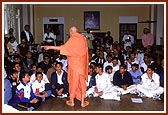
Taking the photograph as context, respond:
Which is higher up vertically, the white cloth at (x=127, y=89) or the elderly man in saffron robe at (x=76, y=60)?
the elderly man in saffron robe at (x=76, y=60)

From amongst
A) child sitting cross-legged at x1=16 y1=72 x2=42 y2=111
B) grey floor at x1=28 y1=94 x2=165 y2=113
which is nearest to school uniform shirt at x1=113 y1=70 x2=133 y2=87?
grey floor at x1=28 y1=94 x2=165 y2=113

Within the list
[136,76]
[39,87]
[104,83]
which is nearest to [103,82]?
[104,83]

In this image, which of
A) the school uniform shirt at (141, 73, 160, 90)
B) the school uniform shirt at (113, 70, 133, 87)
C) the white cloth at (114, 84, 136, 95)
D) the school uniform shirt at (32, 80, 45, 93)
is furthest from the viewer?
the school uniform shirt at (113, 70, 133, 87)

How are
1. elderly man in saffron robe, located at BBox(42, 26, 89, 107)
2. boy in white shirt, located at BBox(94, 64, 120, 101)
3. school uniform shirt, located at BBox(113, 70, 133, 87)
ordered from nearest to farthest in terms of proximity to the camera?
elderly man in saffron robe, located at BBox(42, 26, 89, 107) → boy in white shirt, located at BBox(94, 64, 120, 101) → school uniform shirt, located at BBox(113, 70, 133, 87)

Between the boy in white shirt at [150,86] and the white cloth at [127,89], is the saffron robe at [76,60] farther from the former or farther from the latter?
the boy in white shirt at [150,86]

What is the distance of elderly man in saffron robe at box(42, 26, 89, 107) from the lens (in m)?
4.21

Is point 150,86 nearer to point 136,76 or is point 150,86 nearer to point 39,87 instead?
point 136,76

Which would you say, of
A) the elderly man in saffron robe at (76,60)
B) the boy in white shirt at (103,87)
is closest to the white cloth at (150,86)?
the boy in white shirt at (103,87)

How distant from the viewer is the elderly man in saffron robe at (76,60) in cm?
421

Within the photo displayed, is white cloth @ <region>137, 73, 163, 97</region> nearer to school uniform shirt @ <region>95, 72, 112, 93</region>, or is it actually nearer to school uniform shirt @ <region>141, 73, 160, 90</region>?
school uniform shirt @ <region>141, 73, 160, 90</region>

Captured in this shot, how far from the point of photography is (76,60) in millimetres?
4324

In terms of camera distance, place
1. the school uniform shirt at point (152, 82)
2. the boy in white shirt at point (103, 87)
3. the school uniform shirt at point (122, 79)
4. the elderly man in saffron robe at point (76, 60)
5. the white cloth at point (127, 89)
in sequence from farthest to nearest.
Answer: the school uniform shirt at point (122, 79), the white cloth at point (127, 89), the school uniform shirt at point (152, 82), the boy in white shirt at point (103, 87), the elderly man in saffron robe at point (76, 60)

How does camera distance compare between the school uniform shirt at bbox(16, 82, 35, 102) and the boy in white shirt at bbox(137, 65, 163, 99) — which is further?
→ the boy in white shirt at bbox(137, 65, 163, 99)

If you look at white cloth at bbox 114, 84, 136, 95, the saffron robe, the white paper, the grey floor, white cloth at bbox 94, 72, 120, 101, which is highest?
the saffron robe
